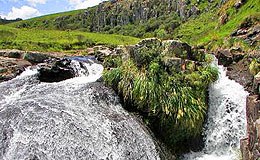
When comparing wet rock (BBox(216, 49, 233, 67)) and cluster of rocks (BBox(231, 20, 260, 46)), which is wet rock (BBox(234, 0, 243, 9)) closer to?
cluster of rocks (BBox(231, 20, 260, 46))

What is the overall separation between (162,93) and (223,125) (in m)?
5.17

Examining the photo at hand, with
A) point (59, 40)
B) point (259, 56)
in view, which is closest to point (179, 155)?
point (259, 56)

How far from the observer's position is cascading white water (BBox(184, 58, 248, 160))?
67.5 ft

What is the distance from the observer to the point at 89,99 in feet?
65.8

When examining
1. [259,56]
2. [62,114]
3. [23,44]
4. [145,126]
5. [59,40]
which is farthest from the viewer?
[59,40]

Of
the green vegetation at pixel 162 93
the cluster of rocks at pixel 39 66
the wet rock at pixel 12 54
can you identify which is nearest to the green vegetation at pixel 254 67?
the green vegetation at pixel 162 93

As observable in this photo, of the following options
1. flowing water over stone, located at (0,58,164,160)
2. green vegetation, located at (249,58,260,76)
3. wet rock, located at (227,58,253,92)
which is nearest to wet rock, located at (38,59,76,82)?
flowing water over stone, located at (0,58,164,160)

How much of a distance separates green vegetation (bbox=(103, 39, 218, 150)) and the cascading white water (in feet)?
3.90

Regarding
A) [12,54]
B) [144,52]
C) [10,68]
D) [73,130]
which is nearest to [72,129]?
[73,130]

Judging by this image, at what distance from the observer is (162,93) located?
19.6 meters

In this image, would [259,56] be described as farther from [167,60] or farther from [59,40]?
[59,40]

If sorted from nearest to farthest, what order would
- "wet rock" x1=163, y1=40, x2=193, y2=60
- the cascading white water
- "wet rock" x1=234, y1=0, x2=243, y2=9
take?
the cascading white water, "wet rock" x1=163, y1=40, x2=193, y2=60, "wet rock" x1=234, y1=0, x2=243, y2=9

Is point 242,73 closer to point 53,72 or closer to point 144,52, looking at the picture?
point 144,52

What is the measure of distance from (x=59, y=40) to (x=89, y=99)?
58.4 m
